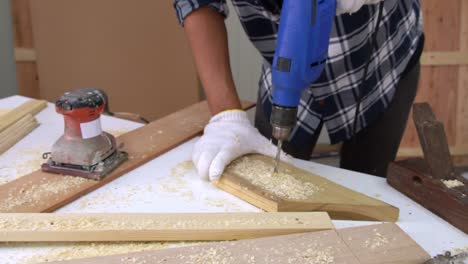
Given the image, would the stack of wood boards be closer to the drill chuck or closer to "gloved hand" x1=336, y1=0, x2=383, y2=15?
the drill chuck

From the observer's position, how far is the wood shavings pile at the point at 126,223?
0.92 m

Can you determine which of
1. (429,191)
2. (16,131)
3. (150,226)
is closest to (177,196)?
(150,226)

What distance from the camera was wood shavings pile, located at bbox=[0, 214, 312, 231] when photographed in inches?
36.1

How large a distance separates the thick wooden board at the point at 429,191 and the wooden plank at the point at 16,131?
3.42ft

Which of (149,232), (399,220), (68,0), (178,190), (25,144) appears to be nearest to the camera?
(149,232)

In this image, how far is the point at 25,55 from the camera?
2.98m

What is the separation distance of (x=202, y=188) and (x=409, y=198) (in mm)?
471

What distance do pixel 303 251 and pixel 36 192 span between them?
61 cm

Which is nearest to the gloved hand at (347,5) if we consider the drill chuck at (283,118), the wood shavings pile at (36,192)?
the drill chuck at (283,118)

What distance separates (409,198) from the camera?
110cm

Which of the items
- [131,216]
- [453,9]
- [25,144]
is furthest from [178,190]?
[453,9]

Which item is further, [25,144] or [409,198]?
[25,144]

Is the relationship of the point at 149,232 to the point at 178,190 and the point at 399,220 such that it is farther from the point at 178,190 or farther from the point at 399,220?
the point at 399,220

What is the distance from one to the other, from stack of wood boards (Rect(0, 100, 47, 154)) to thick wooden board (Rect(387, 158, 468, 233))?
3.44 ft
